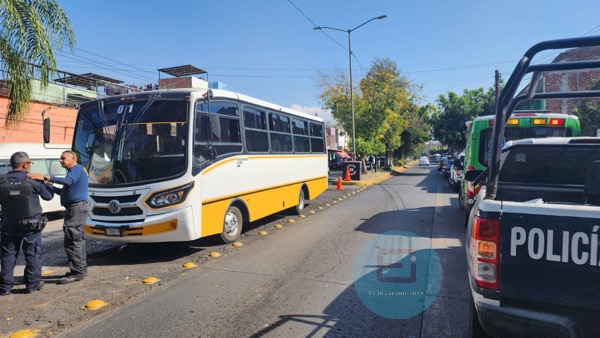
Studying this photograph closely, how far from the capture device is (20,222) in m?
4.40

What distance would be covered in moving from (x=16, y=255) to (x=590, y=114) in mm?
21733

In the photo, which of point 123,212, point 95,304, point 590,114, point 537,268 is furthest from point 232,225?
point 590,114

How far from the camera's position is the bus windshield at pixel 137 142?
5781 mm

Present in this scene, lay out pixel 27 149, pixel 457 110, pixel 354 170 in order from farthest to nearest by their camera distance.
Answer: pixel 457 110 → pixel 354 170 → pixel 27 149

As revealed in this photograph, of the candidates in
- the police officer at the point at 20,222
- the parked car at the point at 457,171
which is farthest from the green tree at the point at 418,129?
the police officer at the point at 20,222

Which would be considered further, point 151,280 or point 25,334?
point 151,280

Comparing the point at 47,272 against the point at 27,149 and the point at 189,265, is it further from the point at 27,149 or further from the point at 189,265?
the point at 27,149

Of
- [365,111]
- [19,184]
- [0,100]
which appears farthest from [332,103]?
[19,184]

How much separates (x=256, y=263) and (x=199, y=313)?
1.88 m

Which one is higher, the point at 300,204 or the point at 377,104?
the point at 377,104

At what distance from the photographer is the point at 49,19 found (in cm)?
881

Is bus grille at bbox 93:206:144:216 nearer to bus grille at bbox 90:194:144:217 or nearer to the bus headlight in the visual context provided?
bus grille at bbox 90:194:144:217

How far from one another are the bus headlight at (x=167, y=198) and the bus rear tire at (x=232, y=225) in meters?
1.18

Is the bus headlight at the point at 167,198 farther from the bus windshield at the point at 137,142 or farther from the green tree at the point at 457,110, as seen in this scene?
the green tree at the point at 457,110
